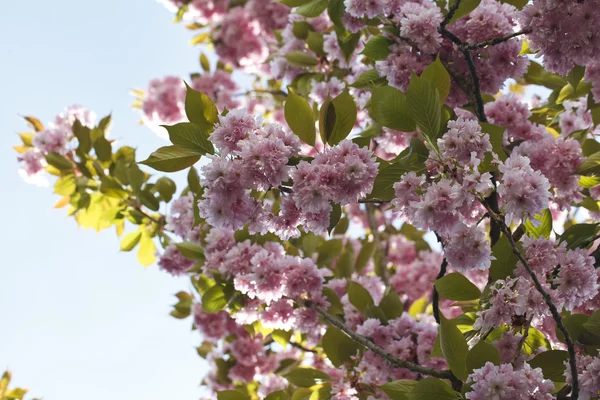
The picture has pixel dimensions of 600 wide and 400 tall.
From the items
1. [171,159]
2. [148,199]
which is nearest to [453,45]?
[171,159]

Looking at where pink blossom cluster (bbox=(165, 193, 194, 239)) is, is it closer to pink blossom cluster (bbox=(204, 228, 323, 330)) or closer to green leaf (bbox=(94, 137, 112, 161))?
pink blossom cluster (bbox=(204, 228, 323, 330))

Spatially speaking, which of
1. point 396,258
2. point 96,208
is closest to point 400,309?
point 96,208

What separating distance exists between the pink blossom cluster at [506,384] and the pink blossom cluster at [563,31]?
0.99 meters

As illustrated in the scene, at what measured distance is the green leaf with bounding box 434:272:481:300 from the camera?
63.5 inches

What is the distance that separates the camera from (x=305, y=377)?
223cm

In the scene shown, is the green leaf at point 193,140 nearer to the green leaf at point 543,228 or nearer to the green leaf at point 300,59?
the green leaf at point 543,228

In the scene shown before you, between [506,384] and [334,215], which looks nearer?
[506,384]

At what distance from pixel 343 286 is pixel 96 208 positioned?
5.08 feet

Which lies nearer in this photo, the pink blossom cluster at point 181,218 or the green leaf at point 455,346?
the green leaf at point 455,346

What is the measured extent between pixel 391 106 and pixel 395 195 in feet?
0.80

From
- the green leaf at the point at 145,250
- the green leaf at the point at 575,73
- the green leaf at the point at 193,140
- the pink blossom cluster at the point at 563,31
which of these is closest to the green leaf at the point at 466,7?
the pink blossom cluster at the point at 563,31

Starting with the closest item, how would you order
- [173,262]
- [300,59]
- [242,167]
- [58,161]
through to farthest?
[242,167], [173,262], [300,59], [58,161]

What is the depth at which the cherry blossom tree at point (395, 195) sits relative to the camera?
1.31 metres

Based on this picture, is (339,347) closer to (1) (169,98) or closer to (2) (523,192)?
(2) (523,192)
